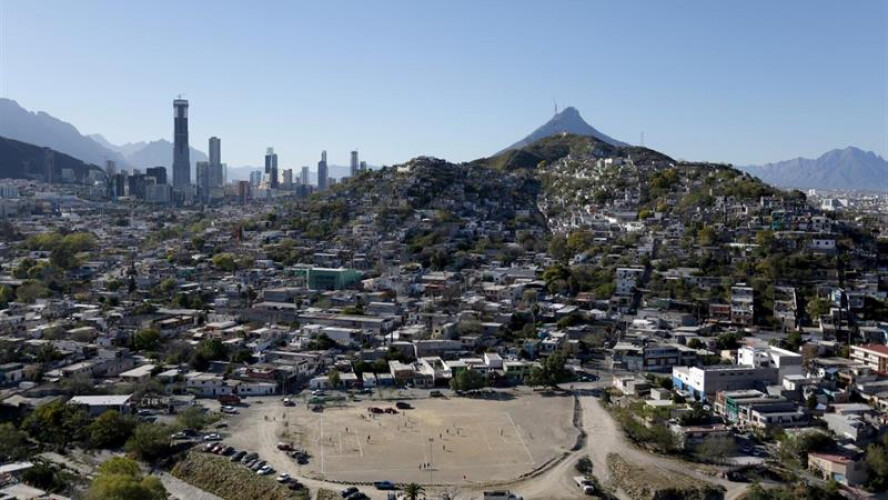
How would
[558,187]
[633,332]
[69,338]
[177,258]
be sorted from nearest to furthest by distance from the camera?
[69,338] → [633,332] → [177,258] → [558,187]

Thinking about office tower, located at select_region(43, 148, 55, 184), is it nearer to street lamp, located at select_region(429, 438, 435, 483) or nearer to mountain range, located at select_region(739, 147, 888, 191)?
street lamp, located at select_region(429, 438, 435, 483)

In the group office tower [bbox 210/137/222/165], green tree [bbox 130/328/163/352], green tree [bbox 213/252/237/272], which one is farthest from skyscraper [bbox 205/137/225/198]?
green tree [bbox 130/328/163/352]

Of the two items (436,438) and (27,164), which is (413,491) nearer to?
(436,438)

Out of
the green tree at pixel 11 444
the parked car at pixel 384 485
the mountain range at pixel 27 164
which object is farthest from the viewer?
the mountain range at pixel 27 164

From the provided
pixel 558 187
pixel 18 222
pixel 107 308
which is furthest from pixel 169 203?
pixel 107 308

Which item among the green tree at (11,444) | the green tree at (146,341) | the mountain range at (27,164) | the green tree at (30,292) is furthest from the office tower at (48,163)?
the green tree at (11,444)

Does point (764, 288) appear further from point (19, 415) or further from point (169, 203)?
point (169, 203)

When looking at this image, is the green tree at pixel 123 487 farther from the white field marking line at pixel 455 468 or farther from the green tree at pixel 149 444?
the white field marking line at pixel 455 468
